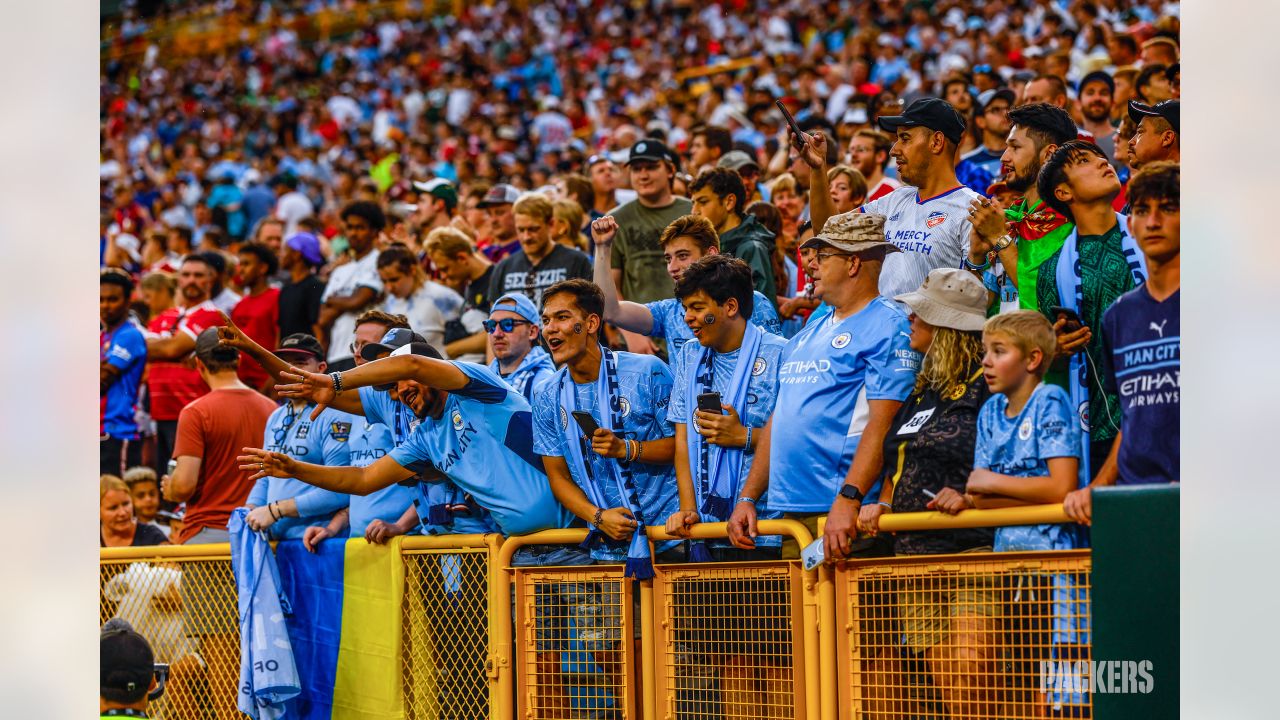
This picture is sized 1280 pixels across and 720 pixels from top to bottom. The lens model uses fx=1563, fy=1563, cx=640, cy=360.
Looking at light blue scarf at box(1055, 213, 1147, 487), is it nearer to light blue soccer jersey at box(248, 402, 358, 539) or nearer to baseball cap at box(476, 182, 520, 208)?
light blue soccer jersey at box(248, 402, 358, 539)

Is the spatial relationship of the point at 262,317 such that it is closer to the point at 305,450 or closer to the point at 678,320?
the point at 305,450

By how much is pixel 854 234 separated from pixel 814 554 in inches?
52.9

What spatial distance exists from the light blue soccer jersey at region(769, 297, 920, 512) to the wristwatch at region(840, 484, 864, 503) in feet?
0.83

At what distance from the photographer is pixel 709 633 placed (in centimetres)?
577

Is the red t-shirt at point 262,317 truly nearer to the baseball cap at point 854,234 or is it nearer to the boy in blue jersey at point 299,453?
the boy in blue jersey at point 299,453

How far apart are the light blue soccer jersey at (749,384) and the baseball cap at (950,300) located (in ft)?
2.71

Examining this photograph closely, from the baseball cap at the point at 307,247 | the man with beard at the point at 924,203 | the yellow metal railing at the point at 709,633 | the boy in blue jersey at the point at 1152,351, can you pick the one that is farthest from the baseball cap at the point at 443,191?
the boy in blue jersey at the point at 1152,351

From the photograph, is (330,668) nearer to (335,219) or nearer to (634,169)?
(634,169)

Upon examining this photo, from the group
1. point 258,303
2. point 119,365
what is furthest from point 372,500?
point 258,303

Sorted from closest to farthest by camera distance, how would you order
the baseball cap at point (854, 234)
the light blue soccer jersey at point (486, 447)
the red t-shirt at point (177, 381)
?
1. the baseball cap at point (854, 234)
2. the light blue soccer jersey at point (486, 447)
3. the red t-shirt at point (177, 381)

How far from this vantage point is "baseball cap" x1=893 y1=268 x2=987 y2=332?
5.48 meters

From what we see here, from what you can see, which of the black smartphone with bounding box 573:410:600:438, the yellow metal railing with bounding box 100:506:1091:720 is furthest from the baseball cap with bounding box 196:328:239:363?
the black smartphone with bounding box 573:410:600:438

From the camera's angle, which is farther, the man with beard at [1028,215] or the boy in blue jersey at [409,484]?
the boy in blue jersey at [409,484]

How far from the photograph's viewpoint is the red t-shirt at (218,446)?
8.41 m
